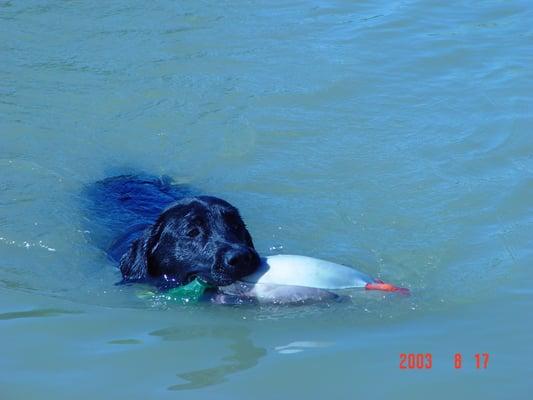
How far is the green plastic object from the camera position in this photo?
598cm

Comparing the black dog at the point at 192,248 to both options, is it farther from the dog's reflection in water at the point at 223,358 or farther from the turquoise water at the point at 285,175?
the dog's reflection in water at the point at 223,358

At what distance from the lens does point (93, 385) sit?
4.72 meters

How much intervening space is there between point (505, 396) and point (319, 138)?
4736mm

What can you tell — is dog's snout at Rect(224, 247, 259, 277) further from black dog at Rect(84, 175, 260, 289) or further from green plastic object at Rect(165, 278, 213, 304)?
green plastic object at Rect(165, 278, 213, 304)

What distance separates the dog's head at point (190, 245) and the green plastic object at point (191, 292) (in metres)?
0.05

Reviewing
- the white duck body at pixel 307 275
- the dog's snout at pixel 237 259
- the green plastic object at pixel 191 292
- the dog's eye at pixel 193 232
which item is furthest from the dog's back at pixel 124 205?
the white duck body at pixel 307 275

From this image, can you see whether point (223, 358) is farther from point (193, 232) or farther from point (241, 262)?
point (193, 232)

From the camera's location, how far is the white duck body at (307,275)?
5.52m

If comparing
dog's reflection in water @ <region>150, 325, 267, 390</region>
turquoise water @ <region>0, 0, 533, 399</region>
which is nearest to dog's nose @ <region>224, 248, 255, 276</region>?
turquoise water @ <region>0, 0, 533, 399</region>

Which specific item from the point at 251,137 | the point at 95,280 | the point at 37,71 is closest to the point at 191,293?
the point at 95,280

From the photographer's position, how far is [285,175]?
840 cm

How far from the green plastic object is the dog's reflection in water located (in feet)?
1.45

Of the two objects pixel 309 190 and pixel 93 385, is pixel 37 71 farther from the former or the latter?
pixel 93 385

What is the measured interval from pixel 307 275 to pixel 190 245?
0.98m
